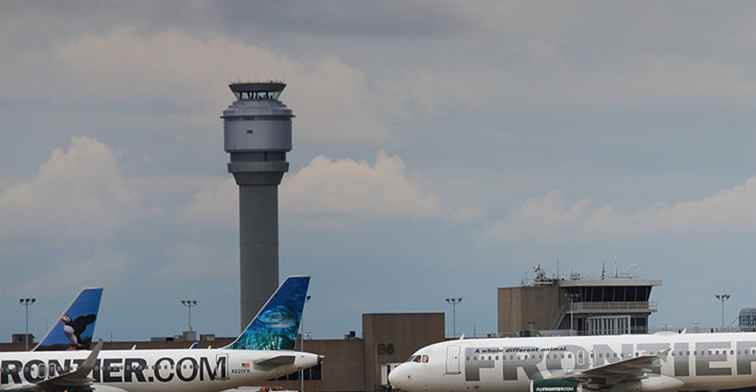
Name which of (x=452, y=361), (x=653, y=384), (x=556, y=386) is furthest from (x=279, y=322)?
(x=653, y=384)

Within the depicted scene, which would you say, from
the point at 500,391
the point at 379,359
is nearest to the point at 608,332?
the point at 379,359

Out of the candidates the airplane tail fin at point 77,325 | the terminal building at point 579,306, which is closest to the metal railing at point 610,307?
the terminal building at point 579,306

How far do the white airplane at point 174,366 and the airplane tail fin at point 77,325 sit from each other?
15.8 meters

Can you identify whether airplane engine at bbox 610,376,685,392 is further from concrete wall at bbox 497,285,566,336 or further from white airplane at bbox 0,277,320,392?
concrete wall at bbox 497,285,566,336

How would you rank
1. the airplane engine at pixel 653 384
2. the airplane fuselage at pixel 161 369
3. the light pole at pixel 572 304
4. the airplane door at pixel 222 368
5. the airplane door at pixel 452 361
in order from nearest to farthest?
the airplane door at pixel 222 368 → the airplane fuselage at pixel 161 369 → the airplane engine at pixel 653 384 → the airplane door at pixel 452 361 → the light pole at pixel 572 304

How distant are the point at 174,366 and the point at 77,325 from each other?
21.1m

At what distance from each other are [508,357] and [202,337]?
80.0 metres

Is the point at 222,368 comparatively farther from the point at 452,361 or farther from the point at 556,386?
the point at 556,386

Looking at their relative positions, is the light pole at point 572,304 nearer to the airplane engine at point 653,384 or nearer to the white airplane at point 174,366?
the airplane engine at point 653,384

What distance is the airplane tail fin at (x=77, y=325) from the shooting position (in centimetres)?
12025

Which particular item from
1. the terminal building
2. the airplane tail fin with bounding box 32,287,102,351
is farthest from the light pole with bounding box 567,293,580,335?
the airplane tail fin with bounding box 32,287,102,351

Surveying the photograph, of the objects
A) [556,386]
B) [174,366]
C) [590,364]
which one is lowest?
[556,386]

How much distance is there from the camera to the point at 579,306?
190250 mm

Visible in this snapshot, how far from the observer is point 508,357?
104m
